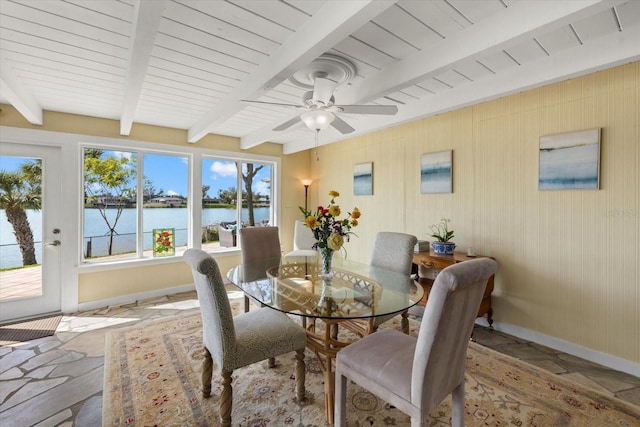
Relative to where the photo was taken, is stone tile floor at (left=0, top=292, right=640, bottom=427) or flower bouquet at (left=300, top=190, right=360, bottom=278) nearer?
stone tile floor at (left=0, top=292, right=640, bottom=427)

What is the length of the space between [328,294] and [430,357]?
917mm

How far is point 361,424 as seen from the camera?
1.74m

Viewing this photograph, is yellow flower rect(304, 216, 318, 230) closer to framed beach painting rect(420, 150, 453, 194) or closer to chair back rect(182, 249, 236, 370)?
chair back rect(182, 249, 236, 370)

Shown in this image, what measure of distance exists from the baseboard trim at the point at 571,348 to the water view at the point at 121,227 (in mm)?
3991

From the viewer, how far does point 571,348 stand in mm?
2527

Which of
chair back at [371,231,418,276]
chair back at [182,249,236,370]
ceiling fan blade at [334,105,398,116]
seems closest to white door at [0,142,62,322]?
chair back at [182,249,236,370]

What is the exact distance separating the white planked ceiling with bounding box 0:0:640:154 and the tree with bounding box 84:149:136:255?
3.08 feet

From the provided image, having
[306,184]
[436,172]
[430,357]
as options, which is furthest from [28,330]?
[436,172]

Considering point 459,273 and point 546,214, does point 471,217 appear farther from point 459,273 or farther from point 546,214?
point 459,273

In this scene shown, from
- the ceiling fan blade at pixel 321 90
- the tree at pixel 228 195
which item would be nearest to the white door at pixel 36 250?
the tree at pixel 228 195

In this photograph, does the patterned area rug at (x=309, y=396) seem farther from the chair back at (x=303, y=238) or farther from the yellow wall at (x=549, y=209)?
the chair back at (x=303, y=238)

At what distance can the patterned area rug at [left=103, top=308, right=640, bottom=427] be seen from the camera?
176 cm

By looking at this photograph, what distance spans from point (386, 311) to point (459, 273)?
0.68 m

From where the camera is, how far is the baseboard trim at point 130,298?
3.56m
